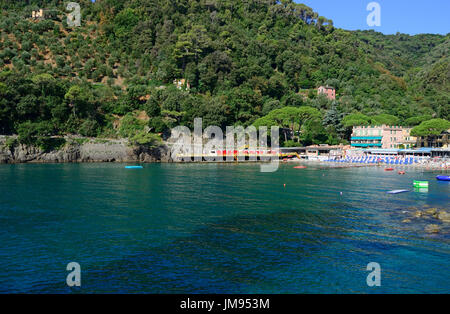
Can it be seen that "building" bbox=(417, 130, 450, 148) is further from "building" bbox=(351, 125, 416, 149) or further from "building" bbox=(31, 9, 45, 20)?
"building" bbox=(31, 9, 45, 20)

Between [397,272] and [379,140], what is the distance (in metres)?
109

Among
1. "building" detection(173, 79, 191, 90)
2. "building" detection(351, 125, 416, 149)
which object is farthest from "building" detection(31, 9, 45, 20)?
"building" detection(351, 125, 416, 149)

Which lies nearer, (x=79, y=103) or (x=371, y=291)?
(x=371, y=291)

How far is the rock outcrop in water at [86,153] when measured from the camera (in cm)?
9225

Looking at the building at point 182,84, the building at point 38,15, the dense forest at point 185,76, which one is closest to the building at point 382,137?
the dense forest at point 185,76

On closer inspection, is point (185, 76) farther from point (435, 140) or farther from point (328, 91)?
point (435, 140)

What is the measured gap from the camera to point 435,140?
400 feet

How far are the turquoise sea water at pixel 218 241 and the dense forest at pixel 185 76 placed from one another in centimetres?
5805

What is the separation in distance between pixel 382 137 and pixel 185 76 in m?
71.4

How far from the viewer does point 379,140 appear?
400 ft

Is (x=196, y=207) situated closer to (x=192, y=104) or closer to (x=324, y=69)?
(x=192, y=104)

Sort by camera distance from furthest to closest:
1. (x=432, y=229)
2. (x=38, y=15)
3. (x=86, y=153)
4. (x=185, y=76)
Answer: (x=38, y=15) → (x=185, y=76) → (x=86, y=153) → (x=432, y=229)

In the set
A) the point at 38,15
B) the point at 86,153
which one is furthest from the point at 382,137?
the point at 38,15
